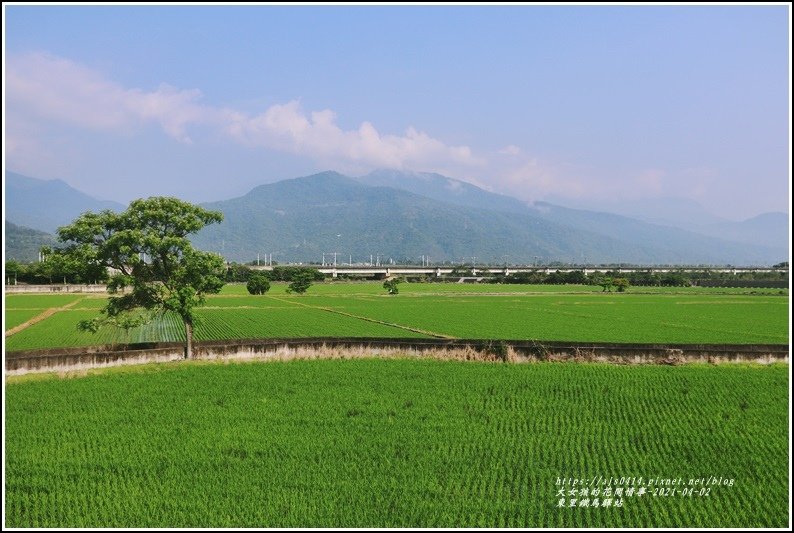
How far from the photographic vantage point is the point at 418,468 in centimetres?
1084

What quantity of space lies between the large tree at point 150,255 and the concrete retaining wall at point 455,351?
1170 mm

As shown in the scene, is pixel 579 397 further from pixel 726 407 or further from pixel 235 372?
pixel 235 372

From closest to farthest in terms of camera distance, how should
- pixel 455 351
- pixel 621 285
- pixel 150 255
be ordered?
pixel 455 351 → pixel 150 255 → pixel 621 285

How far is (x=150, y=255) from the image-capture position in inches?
926

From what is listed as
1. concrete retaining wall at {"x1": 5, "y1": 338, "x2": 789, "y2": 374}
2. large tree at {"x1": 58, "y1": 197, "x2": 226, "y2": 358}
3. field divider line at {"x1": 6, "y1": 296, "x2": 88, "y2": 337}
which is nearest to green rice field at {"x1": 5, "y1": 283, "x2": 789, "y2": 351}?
field divider line at {"x1": 6, "y1": 296, "x2": 88, "y2": 337}

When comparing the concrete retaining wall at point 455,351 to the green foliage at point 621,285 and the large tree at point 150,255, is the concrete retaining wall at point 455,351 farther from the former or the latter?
the green foliage at point 621,285

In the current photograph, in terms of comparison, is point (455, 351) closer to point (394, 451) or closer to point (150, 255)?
point (394, 451)

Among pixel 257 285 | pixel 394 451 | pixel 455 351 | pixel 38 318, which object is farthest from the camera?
pixel 257 285

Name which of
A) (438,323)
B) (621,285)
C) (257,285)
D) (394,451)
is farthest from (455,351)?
(621,285)

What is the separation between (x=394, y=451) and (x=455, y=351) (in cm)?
1182

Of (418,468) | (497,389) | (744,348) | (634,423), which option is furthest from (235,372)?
(744,348)

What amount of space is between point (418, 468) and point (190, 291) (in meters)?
15.1

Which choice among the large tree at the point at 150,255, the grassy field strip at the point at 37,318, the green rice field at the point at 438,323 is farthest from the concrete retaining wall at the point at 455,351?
the grassy field strip at the point at 37,318

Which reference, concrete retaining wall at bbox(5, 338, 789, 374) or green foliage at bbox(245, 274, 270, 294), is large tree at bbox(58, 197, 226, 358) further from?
green foliage at bbox(245, 274, 270, 294)
